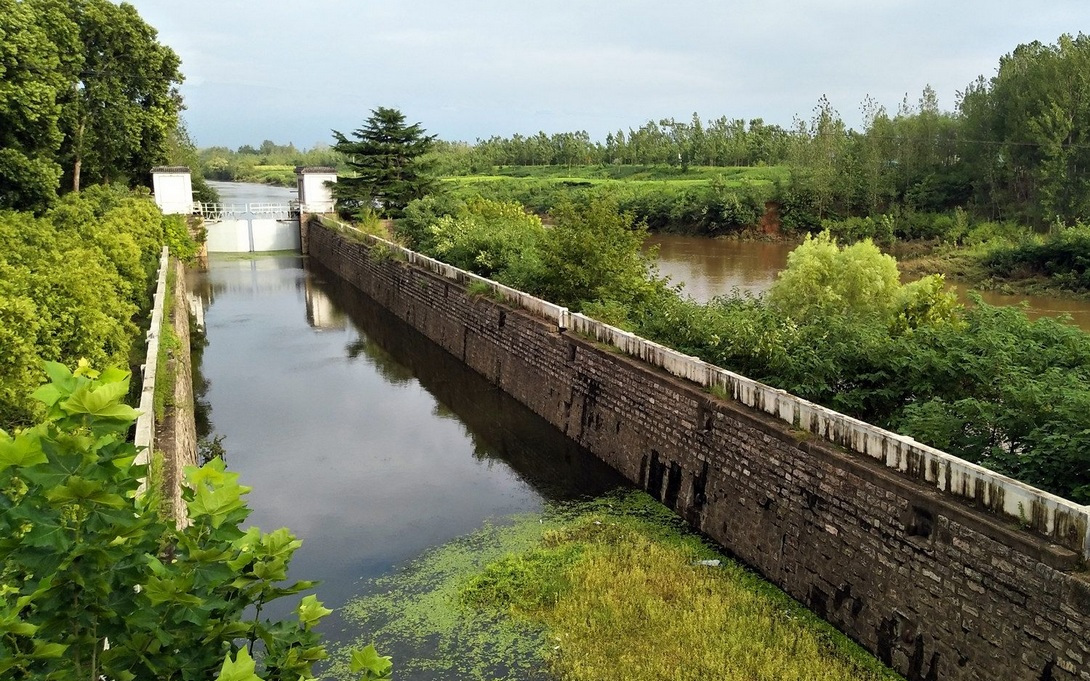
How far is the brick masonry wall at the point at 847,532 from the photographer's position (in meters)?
6.25

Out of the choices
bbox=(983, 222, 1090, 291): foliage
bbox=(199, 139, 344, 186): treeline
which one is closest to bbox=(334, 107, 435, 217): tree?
bbox=(983, 222, 1090, 291): foliage

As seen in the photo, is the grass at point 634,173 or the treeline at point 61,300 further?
the grass at point 634,173

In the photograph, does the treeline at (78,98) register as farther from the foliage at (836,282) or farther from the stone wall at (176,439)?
the foliage at (836,282)

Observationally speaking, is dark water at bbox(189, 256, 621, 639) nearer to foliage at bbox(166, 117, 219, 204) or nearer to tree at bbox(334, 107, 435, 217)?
tree at bbox(334, 107, 435, 217)

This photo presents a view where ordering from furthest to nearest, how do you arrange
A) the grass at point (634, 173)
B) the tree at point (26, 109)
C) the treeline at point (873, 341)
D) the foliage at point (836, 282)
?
the grass at point (634, 173), the tree at point (26, 109), the foliage at point (836, 282), the treeline at point (873, 341)

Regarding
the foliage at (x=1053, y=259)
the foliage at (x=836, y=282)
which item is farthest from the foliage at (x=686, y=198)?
the foliage at (x=836, y=282)

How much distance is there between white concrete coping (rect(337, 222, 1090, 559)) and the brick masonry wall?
14cm

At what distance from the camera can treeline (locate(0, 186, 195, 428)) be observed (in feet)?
27.9

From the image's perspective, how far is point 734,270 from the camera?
35031mm


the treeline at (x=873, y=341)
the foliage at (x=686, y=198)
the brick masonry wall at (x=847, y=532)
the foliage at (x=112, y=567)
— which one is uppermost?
the foliage at (x=686, y=198)

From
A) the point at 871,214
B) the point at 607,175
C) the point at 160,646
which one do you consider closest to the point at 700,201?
the point at 871,214

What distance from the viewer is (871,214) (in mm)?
42906

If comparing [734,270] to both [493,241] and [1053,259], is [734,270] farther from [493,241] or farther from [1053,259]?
[493,241]

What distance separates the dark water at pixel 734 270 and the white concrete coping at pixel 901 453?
6.82m
